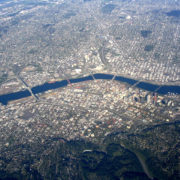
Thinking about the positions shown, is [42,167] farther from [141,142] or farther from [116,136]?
[141,142]

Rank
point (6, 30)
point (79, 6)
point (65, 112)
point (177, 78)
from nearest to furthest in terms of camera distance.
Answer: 1. point (65, 112)
2. point (177, 78)
3. point (6, 30)
4. point (79, 6)

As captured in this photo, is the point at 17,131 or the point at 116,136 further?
the point at 17,131

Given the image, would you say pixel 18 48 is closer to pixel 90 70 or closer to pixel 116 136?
pixel 90 70

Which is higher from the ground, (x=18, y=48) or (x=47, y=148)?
(x=18, y=48)

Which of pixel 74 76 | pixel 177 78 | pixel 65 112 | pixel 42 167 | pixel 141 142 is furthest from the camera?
pixel 74 76

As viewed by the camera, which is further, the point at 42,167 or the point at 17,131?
the point at 17,131

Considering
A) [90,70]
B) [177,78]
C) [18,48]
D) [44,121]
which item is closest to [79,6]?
[18,48]

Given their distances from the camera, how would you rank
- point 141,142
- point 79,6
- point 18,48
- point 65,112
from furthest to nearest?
1. point 79,6
2. point 18,48
3. point 65,112
4. point 141,142

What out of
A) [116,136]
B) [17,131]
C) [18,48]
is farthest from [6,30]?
[116,136]

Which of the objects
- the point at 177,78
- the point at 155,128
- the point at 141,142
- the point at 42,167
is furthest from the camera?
the point at 177,78
